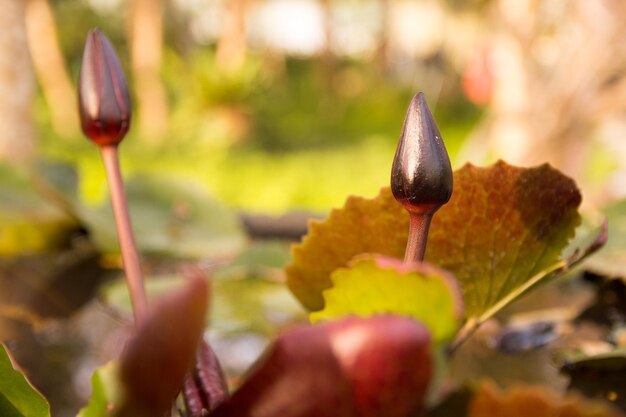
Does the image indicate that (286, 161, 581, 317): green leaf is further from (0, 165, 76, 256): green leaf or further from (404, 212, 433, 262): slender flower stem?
(0, 165, 76, 256): green leaf

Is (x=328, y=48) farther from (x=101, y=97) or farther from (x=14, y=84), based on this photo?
(x=101, y=97)

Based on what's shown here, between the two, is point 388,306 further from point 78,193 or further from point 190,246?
point 78,193

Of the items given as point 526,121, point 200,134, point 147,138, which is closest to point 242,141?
point 200,134

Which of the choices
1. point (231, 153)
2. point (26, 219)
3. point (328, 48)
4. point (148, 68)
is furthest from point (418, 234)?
point (328, 48)

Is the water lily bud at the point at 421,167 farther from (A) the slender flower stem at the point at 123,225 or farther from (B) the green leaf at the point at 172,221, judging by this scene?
(B) the green leaf at the point at 172,221

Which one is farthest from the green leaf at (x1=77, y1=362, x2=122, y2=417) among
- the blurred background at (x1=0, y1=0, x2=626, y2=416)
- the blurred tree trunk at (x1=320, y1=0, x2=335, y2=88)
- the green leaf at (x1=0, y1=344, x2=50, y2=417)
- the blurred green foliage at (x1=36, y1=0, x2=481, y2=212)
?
the blurred tree trunk at (x1=320, y1=0, x2=335, y2=88)
